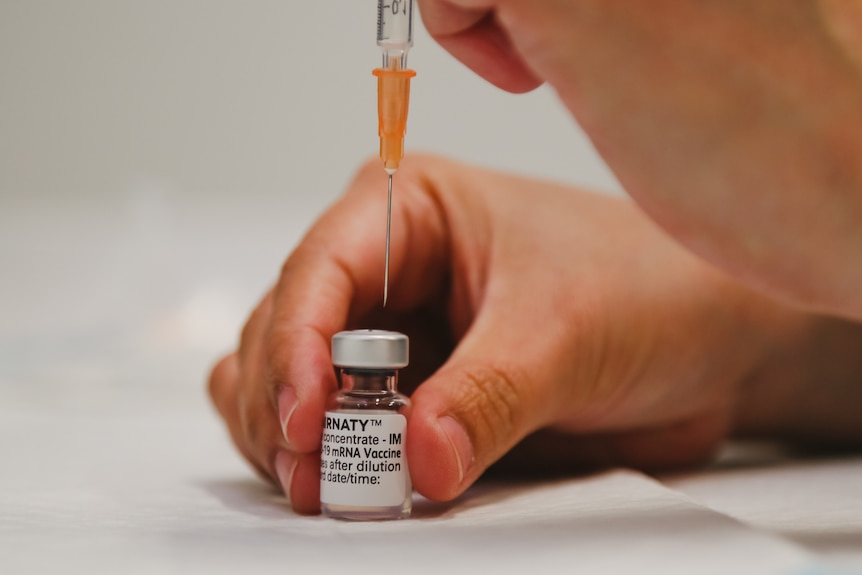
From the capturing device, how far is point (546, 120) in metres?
2.45

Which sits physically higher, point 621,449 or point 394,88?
point 394,88

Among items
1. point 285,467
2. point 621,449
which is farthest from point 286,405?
point 621,449

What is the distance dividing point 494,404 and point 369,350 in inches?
4.2

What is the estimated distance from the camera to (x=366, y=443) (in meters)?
0.68

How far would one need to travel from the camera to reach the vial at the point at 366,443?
0.69m

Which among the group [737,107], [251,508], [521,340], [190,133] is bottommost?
[251,508]

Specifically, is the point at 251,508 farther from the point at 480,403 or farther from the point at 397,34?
the point at 397,34

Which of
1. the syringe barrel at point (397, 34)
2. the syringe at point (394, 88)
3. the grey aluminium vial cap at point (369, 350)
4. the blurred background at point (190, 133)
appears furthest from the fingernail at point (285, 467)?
the blurred background at point (190, 133)

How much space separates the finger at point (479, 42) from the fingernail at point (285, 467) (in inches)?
12.7

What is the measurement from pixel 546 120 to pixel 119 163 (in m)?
1.03

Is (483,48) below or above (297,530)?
above

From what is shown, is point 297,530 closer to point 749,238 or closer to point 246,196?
point 749,238

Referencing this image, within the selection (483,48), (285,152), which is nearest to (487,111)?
(285,152)

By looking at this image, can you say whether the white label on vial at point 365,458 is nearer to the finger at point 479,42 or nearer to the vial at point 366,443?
the vial at point 366,443
